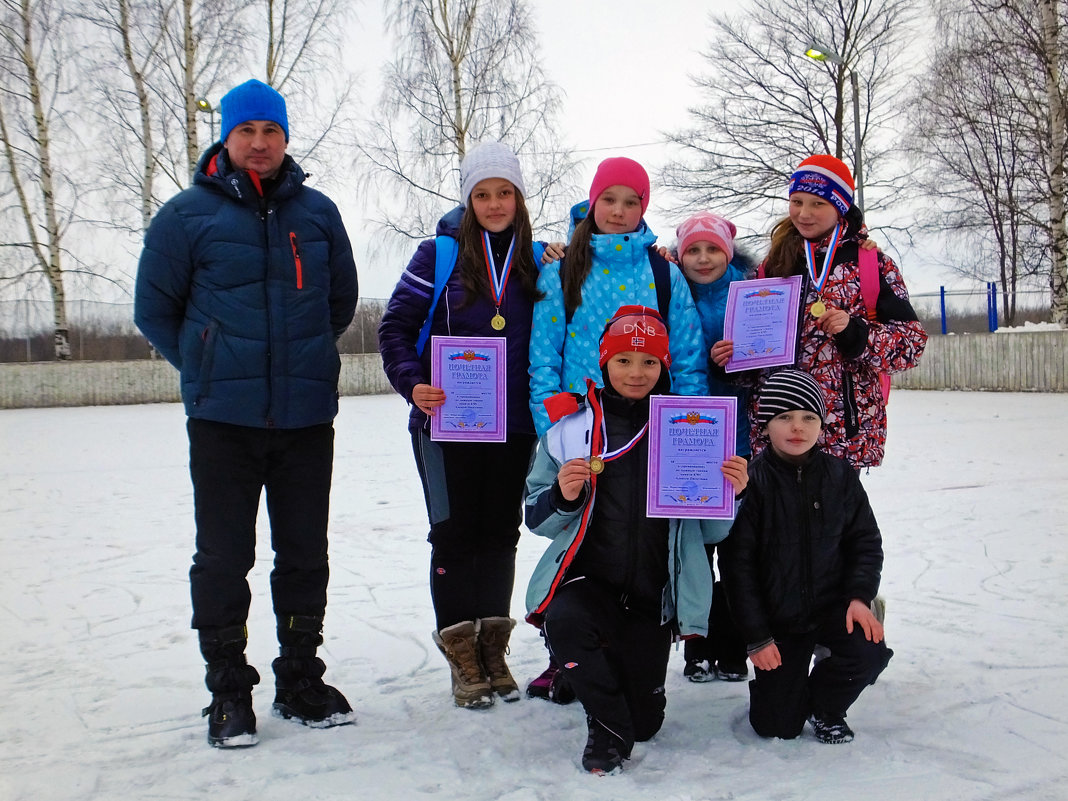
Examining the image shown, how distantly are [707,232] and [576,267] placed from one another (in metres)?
0.54

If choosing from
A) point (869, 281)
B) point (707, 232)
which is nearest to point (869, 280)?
point (869, 281)

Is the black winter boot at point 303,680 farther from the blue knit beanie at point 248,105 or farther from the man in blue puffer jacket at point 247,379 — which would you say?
the blue knit beanie at point 248,105

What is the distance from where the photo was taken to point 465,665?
3197 mm

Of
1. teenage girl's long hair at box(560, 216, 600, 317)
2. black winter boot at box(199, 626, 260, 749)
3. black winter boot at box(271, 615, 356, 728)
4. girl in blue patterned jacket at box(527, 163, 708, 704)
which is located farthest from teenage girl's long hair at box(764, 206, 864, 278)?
black winter boot at box(199, 626, 260, 749)

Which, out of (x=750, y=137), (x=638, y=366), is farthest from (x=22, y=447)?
(x=750, y=137)

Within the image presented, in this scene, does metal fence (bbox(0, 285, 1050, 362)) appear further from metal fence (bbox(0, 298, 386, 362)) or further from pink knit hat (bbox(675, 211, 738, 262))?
pink knit hat (bbox(675, 211, 738, 262))

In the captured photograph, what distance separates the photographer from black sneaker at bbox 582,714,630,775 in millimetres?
2605

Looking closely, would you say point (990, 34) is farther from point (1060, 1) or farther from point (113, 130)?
point (113, 130)

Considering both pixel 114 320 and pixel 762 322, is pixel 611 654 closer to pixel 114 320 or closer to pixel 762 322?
pixel 762 322

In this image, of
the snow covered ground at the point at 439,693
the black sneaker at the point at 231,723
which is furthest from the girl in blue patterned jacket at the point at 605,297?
the black sneaker at the point at 231,723

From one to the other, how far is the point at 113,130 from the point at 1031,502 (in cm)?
1990

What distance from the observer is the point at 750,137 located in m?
21.0

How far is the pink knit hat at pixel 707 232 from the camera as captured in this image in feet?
11.0

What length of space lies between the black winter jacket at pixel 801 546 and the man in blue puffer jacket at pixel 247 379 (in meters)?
1.40
